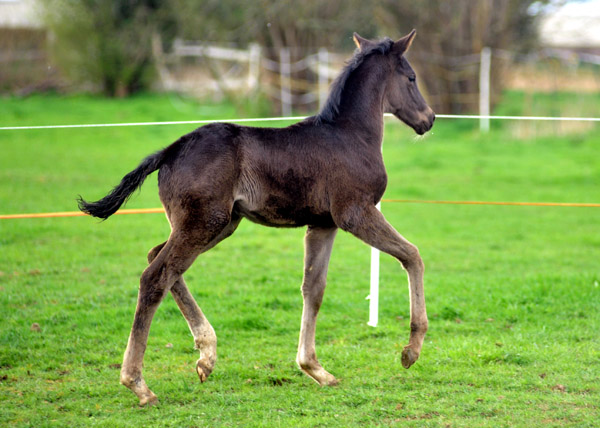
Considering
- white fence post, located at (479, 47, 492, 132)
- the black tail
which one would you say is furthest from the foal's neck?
white fence post, located at (479, 47, 492, 132)

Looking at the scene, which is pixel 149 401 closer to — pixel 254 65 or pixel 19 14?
pixel 254 65

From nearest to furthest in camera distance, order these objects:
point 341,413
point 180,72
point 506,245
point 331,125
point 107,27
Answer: point 341,413
point 331,125
point 506,245
point 107,27
point 180,72

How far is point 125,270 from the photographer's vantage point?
28.6ft

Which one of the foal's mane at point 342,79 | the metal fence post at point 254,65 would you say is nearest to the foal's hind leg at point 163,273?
the foal's mane at point 342,79

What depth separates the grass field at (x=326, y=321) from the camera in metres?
4.77

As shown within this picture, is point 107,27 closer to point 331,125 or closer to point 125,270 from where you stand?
point 125,270

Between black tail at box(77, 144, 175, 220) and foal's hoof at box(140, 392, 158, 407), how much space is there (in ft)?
4.06

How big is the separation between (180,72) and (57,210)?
20281 mm

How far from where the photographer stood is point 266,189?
471 centimetres

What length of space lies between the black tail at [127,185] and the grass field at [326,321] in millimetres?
1277

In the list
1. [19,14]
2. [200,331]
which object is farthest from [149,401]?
[19,14]

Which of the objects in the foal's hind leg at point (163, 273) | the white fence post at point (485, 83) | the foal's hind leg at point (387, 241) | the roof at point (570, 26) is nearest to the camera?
the foal's hind leg at point (163, 273)

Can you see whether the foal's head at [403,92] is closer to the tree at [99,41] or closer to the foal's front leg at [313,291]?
the foal's front leg at [313,291]

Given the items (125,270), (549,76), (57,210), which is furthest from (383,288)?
(549,76)
